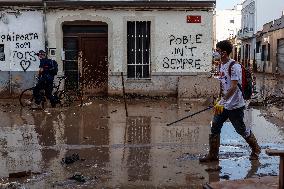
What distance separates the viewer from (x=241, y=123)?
7.68 metres

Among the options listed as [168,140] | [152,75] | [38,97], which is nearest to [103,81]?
[152,75]

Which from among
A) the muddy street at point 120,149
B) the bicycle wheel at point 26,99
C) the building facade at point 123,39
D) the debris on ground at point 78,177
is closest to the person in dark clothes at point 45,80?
the bicycle wheel at point 26,99

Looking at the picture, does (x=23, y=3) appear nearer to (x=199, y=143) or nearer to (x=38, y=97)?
(x=38, y=97)

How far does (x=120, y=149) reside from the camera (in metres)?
8.56

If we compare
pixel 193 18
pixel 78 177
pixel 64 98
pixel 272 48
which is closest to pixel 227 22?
pixel 272 48

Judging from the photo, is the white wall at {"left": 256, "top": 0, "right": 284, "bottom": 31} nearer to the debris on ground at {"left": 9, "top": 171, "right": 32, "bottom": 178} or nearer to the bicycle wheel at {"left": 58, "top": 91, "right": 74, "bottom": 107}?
the bicycle wheel at {"left": 58, "top": 91, "right": 74, "bottom": 107}

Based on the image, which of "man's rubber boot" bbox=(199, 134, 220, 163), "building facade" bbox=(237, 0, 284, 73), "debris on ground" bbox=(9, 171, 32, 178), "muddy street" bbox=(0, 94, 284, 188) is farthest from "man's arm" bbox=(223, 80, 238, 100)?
"building facade" bbox=(237, 0, 284, 73)

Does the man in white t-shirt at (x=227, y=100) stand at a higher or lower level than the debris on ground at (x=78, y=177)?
higher

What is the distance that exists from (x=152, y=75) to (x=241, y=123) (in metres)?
9.60

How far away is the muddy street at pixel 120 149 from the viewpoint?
6664 mm

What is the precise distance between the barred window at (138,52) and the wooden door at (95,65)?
3.03ft

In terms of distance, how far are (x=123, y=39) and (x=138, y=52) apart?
0.75m

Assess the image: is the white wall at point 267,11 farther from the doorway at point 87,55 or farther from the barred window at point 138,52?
the doorway at point 87,55

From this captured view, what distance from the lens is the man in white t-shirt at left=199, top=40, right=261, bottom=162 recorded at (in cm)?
743
